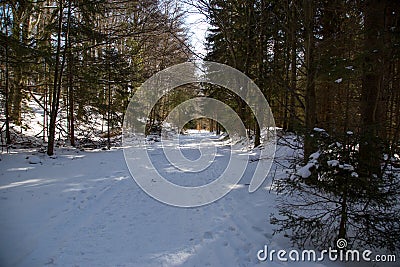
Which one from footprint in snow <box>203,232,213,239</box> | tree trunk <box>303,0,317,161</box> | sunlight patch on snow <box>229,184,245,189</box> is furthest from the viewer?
sunlight patch on snow <box>229,184,245,189</box>

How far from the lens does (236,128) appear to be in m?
16.7

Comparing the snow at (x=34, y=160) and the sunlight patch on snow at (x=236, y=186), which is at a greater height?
the snow at (x=34, y=160)

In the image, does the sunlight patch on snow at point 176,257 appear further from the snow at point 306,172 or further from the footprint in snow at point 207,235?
the snow at point 306,172

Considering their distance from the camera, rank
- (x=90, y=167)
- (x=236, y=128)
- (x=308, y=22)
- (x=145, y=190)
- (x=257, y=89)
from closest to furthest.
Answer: (x=308, y=22), (x=145, y=190), (x=90, y=167), (x=257, y=89), (x=236, y=128)

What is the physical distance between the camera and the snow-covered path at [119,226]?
289cm

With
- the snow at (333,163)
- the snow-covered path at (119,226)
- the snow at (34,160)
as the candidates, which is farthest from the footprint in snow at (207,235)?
the snow at (34,160)

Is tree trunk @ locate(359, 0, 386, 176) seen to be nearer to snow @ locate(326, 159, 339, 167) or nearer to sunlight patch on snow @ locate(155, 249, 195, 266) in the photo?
snow @ locate(326, 159, 339, 167)

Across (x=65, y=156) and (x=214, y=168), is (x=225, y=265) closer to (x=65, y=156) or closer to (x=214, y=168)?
(x=214, y=168)

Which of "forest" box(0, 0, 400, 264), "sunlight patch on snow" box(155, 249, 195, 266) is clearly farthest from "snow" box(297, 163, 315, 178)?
"sunlight patch on snow" box(155, 249, 195, 266)

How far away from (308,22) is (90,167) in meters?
7.53

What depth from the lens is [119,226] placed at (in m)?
3.73

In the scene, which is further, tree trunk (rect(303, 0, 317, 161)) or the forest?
tree trunk (rect(303, 0, 317, 161))

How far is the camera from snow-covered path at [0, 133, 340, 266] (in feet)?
9.50

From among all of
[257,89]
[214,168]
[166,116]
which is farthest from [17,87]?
[166,116]
